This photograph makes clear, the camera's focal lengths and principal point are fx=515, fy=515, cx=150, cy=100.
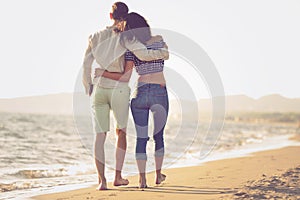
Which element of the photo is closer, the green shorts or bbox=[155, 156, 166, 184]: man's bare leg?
the green shorts

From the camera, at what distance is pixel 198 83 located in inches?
222

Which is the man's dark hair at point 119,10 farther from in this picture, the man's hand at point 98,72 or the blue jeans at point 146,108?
the blue jeans at point 146,108

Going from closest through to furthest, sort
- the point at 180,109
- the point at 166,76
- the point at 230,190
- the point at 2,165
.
→ the point at 230,190
the point at 166,76
the point at 180,109
the point at 2,165

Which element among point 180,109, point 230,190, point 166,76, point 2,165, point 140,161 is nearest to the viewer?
point 230,190

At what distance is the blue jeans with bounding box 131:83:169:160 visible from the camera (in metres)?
4.93

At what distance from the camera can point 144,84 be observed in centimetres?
496

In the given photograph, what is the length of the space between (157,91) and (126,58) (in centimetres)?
43

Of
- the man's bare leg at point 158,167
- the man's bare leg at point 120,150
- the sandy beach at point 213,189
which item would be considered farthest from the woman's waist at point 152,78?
the sandy beach at point 213,189

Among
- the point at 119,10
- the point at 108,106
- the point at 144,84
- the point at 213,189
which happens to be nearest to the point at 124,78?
the point at 144,84

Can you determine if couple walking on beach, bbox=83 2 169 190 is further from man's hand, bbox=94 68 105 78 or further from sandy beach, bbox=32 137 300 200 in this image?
sandy beach, bbox=32 137 300 200

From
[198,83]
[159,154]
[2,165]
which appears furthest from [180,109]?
[2,165]

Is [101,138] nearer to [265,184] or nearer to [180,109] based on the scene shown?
[180,109]

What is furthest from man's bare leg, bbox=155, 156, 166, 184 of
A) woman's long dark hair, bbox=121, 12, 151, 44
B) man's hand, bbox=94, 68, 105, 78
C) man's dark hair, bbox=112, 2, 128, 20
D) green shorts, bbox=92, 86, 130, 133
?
man's dark hair, bbox=112, 2, 128, 20

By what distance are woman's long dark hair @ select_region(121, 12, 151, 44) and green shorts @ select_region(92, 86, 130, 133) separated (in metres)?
0.48
